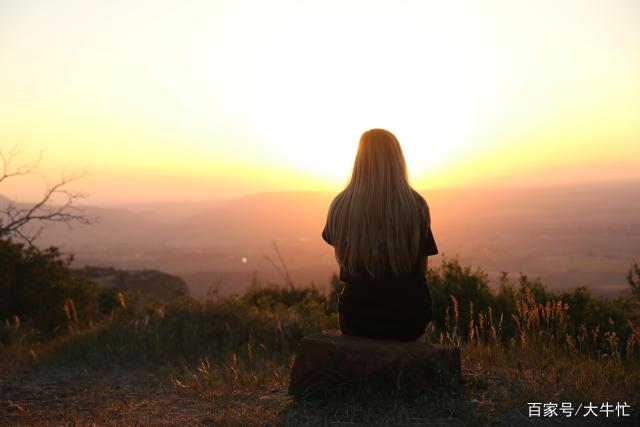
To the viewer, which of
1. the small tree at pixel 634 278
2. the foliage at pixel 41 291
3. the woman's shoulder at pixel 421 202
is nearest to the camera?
the woman's shoulder at pixel 421 202

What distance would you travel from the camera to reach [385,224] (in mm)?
4203

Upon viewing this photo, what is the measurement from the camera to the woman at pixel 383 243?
13.7ft

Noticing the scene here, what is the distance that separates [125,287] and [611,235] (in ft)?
114

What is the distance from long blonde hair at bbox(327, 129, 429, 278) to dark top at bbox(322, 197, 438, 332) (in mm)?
80

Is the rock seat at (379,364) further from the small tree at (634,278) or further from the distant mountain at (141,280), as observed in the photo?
the distant mountain at (141,280)

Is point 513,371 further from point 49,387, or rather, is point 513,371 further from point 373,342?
point 49,387

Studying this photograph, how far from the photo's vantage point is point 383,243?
13.9ft

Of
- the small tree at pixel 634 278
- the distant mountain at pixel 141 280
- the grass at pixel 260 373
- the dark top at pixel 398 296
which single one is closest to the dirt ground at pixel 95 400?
the grass at pixel 260 373

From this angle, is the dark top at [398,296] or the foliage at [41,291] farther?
the foliage at [41,291]

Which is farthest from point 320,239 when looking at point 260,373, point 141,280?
point 260,373

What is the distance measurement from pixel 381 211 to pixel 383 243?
253 mm

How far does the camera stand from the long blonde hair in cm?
418

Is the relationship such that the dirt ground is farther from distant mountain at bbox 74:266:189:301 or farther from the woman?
distant mountain at bbox 74:266:189:301

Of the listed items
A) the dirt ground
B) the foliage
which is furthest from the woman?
the foliage
